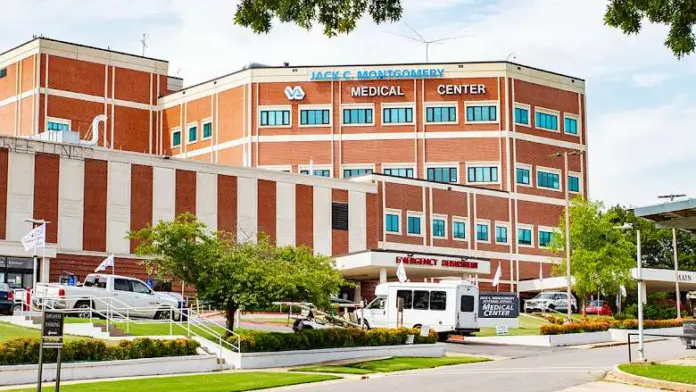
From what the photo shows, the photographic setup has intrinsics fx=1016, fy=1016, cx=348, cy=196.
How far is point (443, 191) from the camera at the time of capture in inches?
2992

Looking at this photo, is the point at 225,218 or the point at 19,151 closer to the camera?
the point at 19,151

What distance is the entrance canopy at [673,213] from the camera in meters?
24.9

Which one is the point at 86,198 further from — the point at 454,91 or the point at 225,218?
the point at 454,91

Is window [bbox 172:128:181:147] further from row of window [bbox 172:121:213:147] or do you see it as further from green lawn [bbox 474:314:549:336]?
green lawn [bbox 474:314:549:336]

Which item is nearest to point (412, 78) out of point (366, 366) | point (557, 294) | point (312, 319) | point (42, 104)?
point (557, 294)

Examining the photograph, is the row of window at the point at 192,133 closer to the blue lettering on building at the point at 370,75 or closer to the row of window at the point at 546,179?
the blue lettering on building at the point at 370,75

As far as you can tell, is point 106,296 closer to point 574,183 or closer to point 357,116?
point 357,116

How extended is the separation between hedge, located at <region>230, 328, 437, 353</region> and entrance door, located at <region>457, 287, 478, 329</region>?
520 cm

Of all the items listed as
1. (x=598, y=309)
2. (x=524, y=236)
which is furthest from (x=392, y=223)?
(x=598, y=309)

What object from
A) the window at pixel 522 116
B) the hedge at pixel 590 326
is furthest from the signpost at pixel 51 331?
the window at pixel 522 116

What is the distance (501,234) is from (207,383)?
53859 mm

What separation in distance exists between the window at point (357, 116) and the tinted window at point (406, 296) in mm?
36733

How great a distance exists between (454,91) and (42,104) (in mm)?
32853

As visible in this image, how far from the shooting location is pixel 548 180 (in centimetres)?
8406
